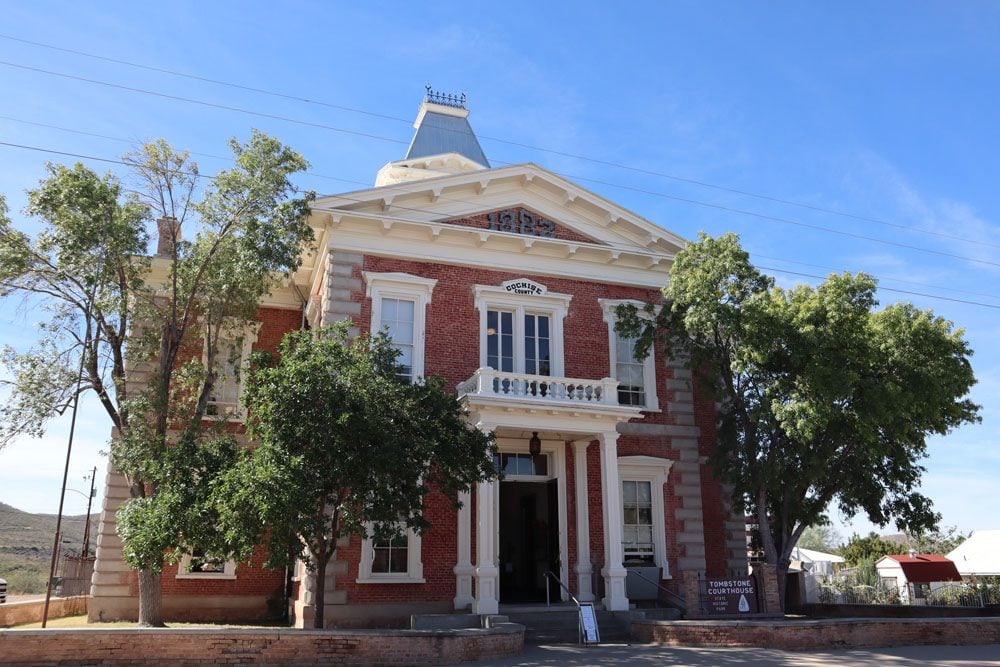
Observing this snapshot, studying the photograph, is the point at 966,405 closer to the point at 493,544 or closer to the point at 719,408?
the point at 719,408

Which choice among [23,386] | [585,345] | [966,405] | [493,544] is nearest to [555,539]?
[493,544]

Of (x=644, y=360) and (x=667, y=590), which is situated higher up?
(x=644, y=360)

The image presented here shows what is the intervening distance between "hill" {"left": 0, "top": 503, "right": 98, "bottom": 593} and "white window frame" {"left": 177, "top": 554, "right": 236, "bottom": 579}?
794 inches

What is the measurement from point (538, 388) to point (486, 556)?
3860 mm

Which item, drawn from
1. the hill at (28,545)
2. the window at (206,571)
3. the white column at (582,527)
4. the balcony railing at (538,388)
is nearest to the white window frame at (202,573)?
the window at (206,571)

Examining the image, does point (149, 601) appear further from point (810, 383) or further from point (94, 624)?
point (810, 383)

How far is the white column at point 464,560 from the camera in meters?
17.7

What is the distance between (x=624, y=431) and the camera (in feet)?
67.8

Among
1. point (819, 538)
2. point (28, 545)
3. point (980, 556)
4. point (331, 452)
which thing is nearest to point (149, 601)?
point (331, 452)

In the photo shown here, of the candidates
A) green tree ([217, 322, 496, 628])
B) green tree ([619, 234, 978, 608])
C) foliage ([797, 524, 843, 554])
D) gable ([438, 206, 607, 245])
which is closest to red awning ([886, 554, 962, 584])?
green tree ([619, 234, 978, 608])

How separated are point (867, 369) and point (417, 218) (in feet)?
36.8

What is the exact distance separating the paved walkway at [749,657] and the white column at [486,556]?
163cm

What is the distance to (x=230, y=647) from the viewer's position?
11.9 metres

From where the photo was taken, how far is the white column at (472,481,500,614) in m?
16.8
